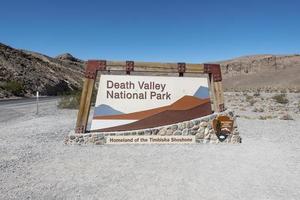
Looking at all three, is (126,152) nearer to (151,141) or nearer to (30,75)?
(151,141)

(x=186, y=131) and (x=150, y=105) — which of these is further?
(x=150, y=105)

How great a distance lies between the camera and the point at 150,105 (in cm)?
1212

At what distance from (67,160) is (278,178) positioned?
4791 millimetres

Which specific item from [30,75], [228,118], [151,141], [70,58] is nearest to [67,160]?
[151,141]

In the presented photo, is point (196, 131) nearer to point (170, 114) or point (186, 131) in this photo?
point (186, 131)

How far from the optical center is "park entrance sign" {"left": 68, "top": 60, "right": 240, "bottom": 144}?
456 inches

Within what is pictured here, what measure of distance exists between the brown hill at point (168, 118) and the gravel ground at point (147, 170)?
864 millimetres

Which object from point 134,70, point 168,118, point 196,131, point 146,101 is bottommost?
point 196,131

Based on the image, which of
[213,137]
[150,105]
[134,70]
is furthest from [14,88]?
[213,137]

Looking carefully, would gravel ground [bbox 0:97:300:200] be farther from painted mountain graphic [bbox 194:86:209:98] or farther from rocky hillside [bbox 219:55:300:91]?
rocky hillside [bbox 219:55:300:91]

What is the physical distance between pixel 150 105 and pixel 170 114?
721 millimetres

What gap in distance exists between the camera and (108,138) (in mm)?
11352

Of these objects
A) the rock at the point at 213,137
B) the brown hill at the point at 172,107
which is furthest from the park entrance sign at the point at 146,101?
the rock at the point at 213,137

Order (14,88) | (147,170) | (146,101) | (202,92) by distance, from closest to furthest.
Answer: (147,170)
(146,101)
(202,92)
(14,88)
